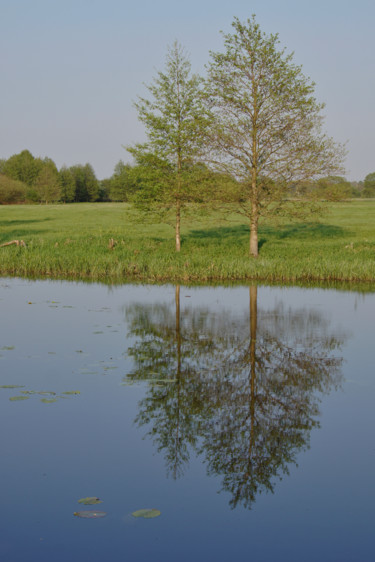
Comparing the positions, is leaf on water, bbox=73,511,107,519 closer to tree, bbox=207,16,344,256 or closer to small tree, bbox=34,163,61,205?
tree, bbox=207,16,344,256

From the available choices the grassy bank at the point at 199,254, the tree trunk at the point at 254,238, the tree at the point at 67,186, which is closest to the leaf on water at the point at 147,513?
the grassy bank at the point at 199,254

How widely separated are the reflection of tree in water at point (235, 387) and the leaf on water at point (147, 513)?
2.53 feet

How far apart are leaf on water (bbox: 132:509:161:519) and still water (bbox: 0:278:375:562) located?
5cm

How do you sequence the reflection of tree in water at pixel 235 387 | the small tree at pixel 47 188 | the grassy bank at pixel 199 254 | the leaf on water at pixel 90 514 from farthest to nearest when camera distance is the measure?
the small tree at pixel 47 188, the grassy bank at pixel 199 254, the reflection of tree in water at pixel 235 387, the leaf on water at pixel 90 514

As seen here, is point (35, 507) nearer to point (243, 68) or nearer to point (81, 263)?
point (81, 263)

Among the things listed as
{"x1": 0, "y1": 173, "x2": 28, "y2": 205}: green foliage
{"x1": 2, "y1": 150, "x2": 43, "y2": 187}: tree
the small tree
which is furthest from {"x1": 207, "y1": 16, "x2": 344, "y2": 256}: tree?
{"x1": 2, "y1": 150, "x2": 43, "y2": 187}: tree

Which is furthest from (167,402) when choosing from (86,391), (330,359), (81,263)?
(81,263)

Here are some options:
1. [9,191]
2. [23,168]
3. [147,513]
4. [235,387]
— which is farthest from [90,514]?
[23,168]

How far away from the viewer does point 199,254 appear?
28.5 meters

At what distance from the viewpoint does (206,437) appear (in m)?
7.36

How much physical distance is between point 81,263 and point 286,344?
47.1 feet

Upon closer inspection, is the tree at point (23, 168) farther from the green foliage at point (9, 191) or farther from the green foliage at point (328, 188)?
the green foliage at point (328, 188)

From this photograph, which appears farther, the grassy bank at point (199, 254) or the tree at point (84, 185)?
the tree at point (84, 185)

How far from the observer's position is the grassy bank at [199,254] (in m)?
24.0
